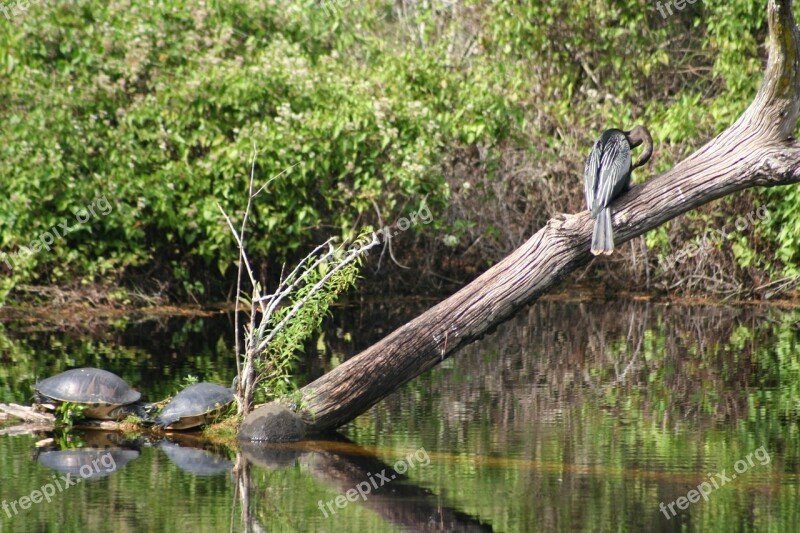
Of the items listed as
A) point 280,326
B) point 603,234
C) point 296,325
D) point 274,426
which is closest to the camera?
point 603,234

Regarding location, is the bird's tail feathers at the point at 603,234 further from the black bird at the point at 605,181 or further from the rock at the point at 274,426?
the rock at the point at 274,426

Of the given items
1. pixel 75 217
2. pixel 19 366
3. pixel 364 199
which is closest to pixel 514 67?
pixel 364 199

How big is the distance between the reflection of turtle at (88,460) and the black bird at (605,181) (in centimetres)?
357

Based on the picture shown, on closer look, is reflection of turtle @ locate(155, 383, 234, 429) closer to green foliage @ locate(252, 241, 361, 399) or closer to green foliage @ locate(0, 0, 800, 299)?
green foliage @ locate(252, 241, 361, 399)

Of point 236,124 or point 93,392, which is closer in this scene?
point 93,392

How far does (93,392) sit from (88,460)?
102 cm

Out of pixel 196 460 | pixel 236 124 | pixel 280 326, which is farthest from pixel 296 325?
pixel 236 124

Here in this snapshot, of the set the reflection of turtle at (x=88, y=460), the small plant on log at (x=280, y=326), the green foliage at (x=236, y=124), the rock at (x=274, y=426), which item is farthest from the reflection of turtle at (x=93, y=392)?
the green foliage at (x=236, y=124)

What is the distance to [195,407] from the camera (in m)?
8.27

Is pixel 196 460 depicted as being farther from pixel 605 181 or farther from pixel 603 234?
pixel 605 181

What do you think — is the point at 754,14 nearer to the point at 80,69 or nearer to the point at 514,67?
the point at 514,67

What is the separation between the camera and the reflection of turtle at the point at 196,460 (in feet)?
23.7

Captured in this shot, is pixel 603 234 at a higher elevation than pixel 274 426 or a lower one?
higher

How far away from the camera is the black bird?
7.88 metres
